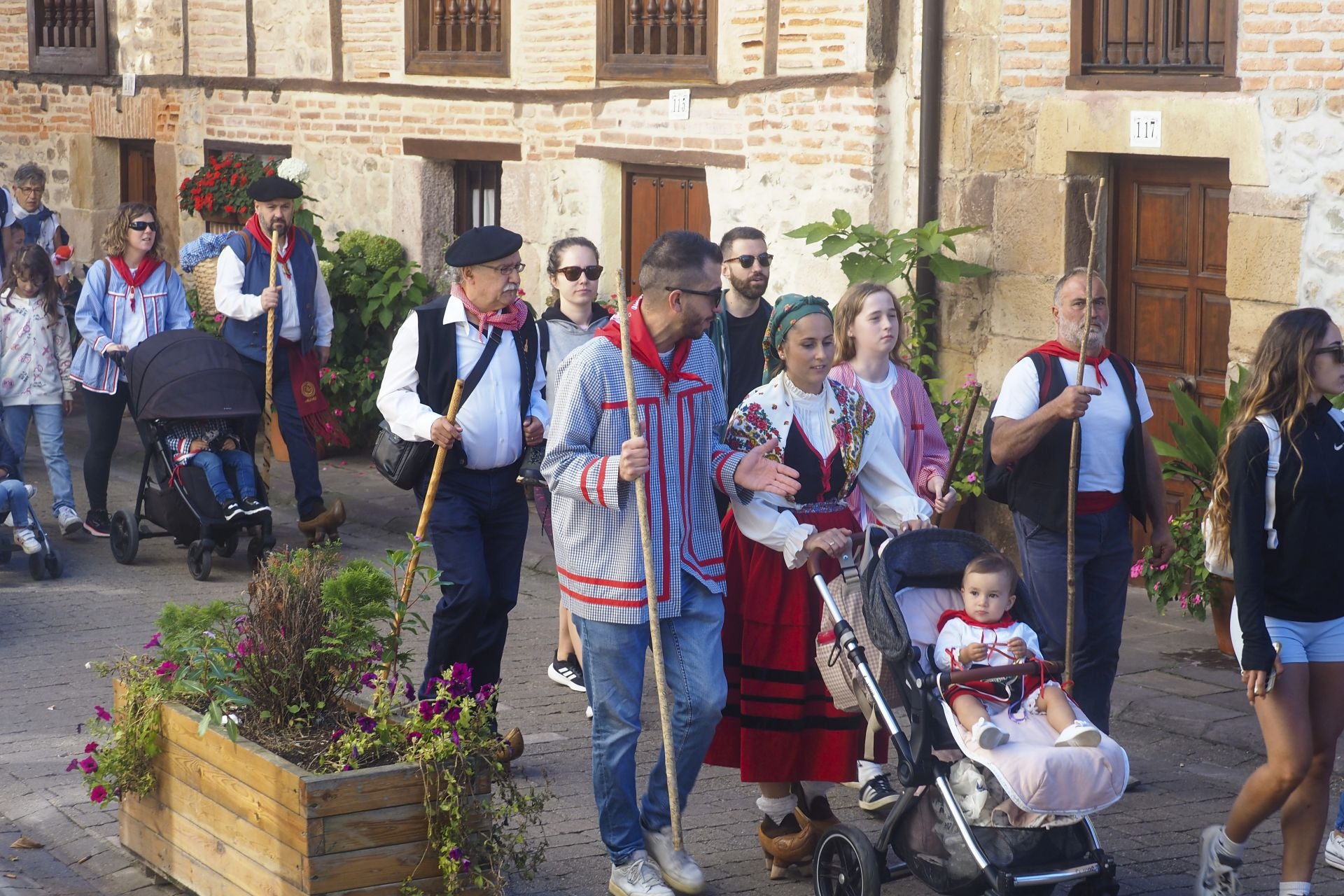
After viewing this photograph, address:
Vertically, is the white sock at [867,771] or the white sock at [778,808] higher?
the white sock at [778,808]

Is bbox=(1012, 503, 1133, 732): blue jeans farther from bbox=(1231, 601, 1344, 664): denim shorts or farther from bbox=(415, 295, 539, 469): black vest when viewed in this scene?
bbox=(415, 295, 539, 469): black vest

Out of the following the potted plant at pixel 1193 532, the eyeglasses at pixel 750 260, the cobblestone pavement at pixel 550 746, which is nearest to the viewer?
the cobblestone pavement at pixel 550 746

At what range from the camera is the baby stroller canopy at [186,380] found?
9.45m

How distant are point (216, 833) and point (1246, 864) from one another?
10.5ft

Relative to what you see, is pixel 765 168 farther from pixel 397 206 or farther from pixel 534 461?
pixel 534 461

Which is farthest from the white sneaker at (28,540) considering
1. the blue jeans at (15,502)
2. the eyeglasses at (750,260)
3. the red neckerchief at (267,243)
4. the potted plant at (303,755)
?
the eyeglasses at (750,260)

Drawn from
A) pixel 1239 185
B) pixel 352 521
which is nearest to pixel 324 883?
pixel 1239 185

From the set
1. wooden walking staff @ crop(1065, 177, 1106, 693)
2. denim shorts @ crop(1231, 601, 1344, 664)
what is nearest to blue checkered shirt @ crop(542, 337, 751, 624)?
wooden walking staff @ crop(1065, 177, 1106, 693)

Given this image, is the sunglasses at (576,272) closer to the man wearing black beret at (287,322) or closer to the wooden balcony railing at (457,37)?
the man wearing black beret at (287,322)

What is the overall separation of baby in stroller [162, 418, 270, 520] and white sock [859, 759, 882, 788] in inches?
178

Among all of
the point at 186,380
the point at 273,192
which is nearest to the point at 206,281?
the point at 273,192

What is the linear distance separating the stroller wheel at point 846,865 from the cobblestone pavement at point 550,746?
0.27m

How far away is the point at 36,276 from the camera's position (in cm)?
1039

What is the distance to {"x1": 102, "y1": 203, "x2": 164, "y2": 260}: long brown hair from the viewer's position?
10211 millimetres
